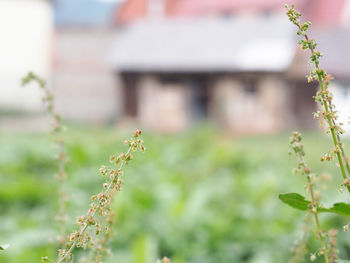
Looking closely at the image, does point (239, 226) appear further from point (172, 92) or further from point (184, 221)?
point (172, 92)

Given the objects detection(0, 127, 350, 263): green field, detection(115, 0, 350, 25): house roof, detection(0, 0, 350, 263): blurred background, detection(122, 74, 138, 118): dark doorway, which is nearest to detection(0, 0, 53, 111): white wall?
detection(0, 0, 350, 263): blurred background

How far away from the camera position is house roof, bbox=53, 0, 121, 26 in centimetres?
3425

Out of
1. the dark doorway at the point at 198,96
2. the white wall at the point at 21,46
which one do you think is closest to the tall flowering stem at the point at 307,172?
the dark doorway at the point at 198,96

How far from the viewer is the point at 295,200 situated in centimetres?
89

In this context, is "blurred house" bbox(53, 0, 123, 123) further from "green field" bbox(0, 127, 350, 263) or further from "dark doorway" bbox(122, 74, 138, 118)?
"green field" bbox(0, 127, 350, 263)

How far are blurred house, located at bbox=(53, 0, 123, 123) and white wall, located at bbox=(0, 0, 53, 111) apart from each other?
1.33 metres

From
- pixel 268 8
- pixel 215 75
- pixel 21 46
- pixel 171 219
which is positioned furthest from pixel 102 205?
pixel 268 8

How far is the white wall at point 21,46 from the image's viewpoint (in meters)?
28.0

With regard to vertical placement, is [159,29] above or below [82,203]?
above

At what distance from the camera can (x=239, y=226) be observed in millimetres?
3869

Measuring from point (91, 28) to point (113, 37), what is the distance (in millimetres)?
1252

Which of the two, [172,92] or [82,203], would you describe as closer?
[82,203]

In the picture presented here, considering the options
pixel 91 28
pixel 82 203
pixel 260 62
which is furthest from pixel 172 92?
pixel 82 203

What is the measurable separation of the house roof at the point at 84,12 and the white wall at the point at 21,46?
2.34 meters
